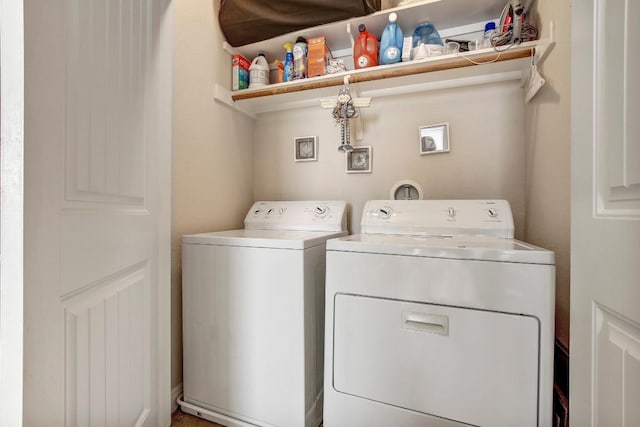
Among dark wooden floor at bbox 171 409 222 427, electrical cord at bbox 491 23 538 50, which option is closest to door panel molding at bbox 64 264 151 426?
dark wooden floor at bbox 171 409 222 427

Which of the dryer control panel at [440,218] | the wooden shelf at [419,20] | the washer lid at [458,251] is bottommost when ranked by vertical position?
the washer lid at [458,251]

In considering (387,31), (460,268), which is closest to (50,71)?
(460,268)

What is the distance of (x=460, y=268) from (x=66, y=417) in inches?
44.8

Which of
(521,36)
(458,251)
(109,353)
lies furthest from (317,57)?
(109,353)

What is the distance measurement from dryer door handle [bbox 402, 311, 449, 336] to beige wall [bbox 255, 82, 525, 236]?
3.14 ft

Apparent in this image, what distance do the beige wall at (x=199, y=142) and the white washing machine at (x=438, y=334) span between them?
0.86 m

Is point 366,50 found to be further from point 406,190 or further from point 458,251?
point 458,251

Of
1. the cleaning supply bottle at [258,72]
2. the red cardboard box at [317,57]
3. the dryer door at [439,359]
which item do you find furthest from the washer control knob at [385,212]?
the cleaning supply bottle at [258,72]

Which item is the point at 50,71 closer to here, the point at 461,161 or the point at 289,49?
the point at 289,49

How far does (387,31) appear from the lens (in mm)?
1585

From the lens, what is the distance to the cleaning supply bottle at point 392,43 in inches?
61.9

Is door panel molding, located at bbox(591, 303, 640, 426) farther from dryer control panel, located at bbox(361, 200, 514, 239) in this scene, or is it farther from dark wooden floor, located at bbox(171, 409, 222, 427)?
dark wooden floor, located at bbox(171, 409, 222, 427)

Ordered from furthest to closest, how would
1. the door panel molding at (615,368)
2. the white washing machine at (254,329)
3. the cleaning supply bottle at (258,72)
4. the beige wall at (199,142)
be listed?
the cleaning supply bottle at (258,72), the beige wall at (199,142), the white washing machine at (254,329), the door panel molding at (615,368)

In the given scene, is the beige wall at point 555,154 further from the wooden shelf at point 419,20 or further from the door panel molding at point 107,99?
the door panel molding at point 107,99
